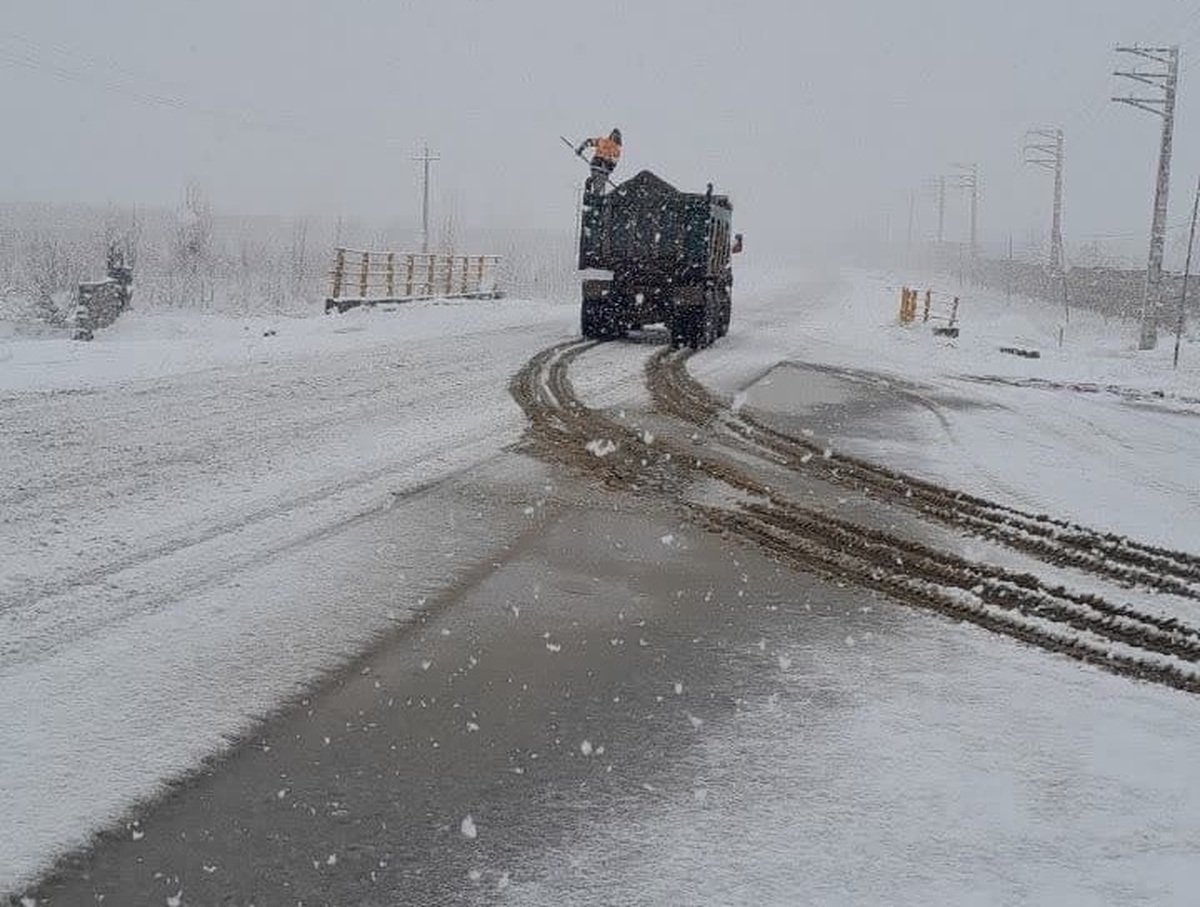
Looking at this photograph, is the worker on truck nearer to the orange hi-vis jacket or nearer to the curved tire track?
the orange hi-vis jacket

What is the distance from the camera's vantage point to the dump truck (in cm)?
1631

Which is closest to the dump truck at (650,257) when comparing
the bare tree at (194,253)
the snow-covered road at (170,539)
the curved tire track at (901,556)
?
the snow-covered road at (170,539)

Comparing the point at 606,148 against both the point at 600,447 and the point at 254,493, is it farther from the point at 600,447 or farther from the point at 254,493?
the point at 254,493

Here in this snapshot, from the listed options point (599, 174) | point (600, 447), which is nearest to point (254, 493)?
point (600, 447)

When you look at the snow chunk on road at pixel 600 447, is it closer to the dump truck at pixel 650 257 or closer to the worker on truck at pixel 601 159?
the dump truck at pixel 650 257

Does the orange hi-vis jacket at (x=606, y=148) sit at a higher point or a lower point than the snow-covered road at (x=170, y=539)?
higher

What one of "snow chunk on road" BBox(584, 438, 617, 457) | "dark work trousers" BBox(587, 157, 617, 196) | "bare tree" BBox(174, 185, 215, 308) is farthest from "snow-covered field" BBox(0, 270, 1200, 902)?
"bare tree" BBox(174, 185, 215, 308)

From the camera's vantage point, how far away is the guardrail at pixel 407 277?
2067cm

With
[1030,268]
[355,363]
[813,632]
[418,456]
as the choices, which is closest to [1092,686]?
[813,632]

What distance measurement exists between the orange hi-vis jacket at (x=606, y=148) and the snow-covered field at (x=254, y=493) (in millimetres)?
3740

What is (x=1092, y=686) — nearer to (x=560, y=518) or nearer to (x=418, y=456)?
(x=560, y=518)

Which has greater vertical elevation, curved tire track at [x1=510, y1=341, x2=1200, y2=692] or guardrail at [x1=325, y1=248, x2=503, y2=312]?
guardrail at [x1=325, y1=248, x2=503, y2=312]

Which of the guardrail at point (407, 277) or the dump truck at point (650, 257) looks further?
the guardrail at point (407, 277)

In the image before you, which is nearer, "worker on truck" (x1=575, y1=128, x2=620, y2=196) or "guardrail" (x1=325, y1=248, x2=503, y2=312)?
"worker on truck" (x1=575, y1=128, x2=620, y2=196)
